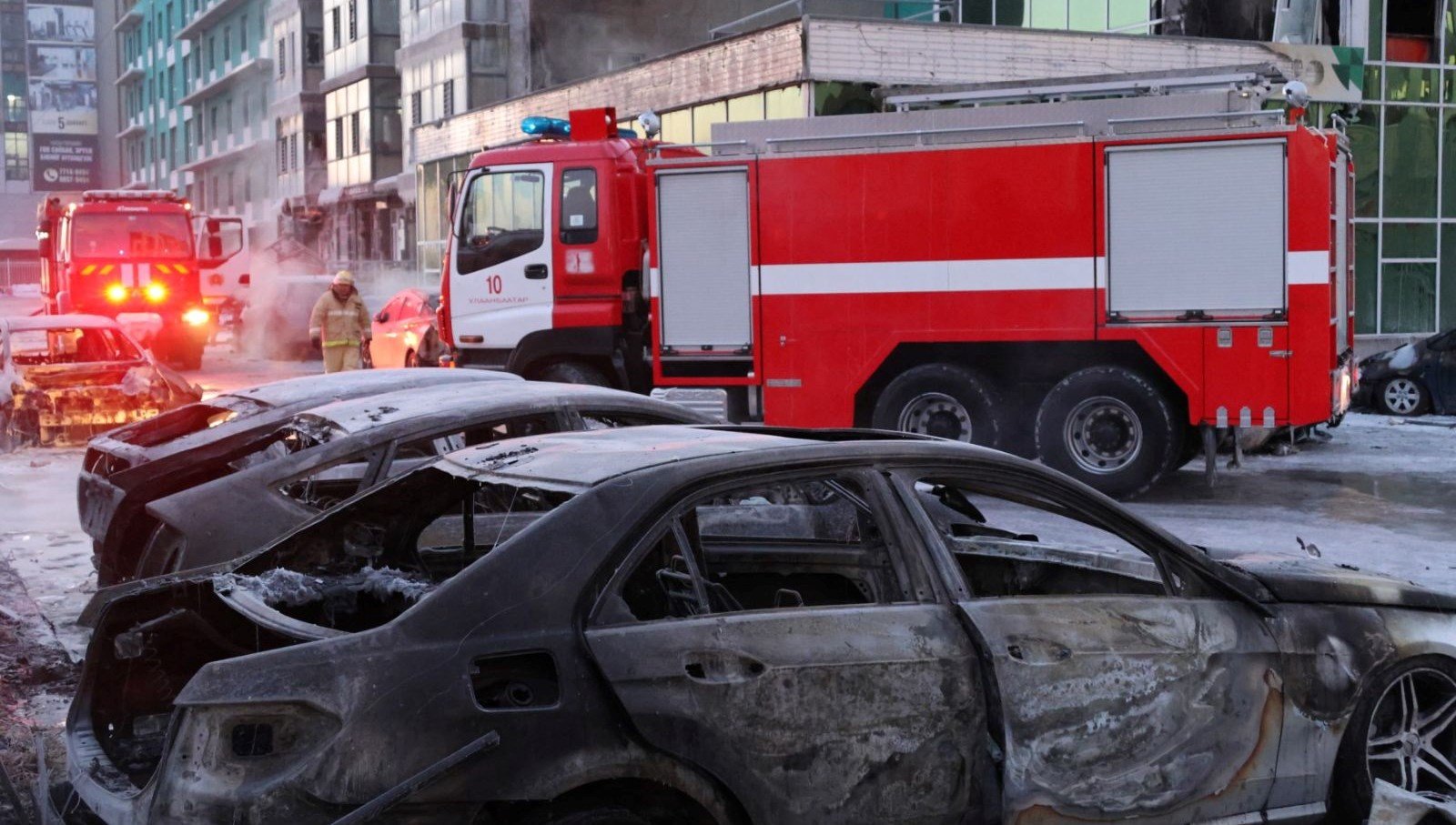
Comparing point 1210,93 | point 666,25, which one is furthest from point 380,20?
point 1210,93

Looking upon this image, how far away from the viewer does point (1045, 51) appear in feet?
78.4

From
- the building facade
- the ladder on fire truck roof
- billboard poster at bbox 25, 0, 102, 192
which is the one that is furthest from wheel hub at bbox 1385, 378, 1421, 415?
billboard poster at bbox 25, 0, 102, 192

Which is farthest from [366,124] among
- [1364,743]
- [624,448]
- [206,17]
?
[1364,743]

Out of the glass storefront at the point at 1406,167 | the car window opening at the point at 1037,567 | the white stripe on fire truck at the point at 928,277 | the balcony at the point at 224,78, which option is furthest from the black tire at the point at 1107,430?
the balcony at the point at 224,78

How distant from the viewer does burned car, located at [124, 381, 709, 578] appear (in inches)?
265

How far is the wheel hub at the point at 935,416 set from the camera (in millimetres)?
12477

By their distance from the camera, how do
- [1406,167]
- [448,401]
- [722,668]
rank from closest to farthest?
[722,668], [448,401], [1406,167]

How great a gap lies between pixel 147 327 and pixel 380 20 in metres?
26.1

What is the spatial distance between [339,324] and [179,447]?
11.1 metres

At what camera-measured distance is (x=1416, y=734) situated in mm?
4762

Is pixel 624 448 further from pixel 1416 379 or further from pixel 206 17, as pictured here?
pixel 206 17

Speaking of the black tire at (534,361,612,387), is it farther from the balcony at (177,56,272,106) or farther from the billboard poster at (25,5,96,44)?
the billboard poster at (25,5,96,44)

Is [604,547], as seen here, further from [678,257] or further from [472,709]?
[678,257]

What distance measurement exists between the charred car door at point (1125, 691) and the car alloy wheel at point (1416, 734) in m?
0.48
